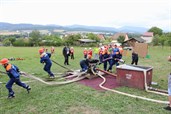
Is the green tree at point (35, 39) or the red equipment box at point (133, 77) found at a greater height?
the red equipment box at point (133, 77)

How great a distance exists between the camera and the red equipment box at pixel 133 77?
9523 millimetres

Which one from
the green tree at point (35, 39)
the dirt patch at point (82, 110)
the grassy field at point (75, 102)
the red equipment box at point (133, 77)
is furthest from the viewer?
the green tree at point (35, 39)

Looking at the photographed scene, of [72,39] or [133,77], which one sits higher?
[133,77]

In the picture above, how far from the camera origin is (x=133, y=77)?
9766 millimetres

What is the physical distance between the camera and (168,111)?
701cm

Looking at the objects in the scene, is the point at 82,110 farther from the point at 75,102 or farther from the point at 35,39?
the point at 35,39

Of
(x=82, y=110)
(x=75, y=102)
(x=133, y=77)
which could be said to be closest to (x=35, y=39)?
(x=133, y=77)

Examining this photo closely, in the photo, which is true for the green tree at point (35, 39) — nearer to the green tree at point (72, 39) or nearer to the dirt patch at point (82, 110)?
the green tree at point (72, 39)

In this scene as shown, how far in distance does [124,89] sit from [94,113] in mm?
2985

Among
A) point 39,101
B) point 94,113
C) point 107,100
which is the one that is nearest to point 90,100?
point 107,100

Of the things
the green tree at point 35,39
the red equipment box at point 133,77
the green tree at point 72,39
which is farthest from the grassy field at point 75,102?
the green tree at point 35,39

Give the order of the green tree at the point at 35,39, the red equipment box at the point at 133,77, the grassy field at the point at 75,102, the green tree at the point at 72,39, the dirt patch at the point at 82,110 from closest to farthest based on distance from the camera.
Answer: the dirt patch at the point at 82,110 < the grassy field at the point at 75,102 < the red equipment box at the point at 133,77 < the green tree at the point at 72,39 < the green tree at the point at 35,39

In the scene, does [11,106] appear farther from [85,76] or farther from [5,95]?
[85,76]

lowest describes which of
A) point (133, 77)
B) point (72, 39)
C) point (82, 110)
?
point (72, 39)
